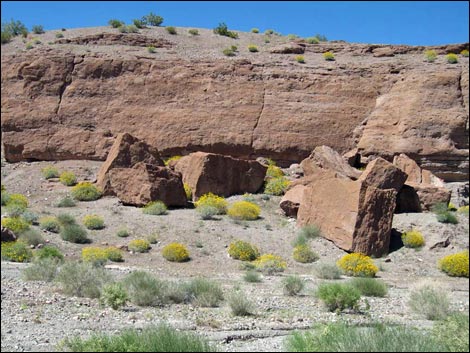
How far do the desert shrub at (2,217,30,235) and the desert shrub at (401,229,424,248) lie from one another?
12.2 m

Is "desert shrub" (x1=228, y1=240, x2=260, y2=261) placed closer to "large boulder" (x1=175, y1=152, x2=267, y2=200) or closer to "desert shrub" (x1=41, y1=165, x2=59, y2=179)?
"large boulder" (x1=175, y1=152, x2=267, y2=200)

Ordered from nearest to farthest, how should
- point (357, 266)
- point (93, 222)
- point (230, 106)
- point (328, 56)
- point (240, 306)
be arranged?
point (240, 306) → point (357, 266) → point (93, 222) → point (230, 106) → point (328, 56)

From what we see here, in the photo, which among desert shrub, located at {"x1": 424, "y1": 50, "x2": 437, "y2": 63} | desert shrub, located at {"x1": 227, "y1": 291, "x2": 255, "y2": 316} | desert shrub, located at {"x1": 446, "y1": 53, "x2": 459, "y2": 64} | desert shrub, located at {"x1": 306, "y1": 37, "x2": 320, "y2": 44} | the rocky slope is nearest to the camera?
desert shrub, located at {"x1": 227, "y1": 291, "x2": 255, "y2": 316}

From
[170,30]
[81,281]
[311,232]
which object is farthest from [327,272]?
[170,30]

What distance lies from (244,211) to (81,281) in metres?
11.6

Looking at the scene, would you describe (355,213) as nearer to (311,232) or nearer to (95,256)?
(311,232)

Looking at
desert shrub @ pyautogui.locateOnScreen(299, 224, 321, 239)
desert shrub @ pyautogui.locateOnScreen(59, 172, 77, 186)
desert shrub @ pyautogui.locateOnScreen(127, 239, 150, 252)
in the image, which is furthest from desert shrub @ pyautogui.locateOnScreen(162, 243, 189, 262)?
desert shrub @ pyautogui.locateOnScreen(59, 172, 77, 186)

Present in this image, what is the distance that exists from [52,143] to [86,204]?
808cm

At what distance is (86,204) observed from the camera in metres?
23.2

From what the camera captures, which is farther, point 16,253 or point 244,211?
point 244,211

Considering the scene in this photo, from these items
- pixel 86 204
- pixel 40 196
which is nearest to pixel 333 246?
pixel 86 204

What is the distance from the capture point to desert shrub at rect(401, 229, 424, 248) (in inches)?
766

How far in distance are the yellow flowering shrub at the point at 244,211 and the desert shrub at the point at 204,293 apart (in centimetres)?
1036

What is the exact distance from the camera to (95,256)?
1612cm
